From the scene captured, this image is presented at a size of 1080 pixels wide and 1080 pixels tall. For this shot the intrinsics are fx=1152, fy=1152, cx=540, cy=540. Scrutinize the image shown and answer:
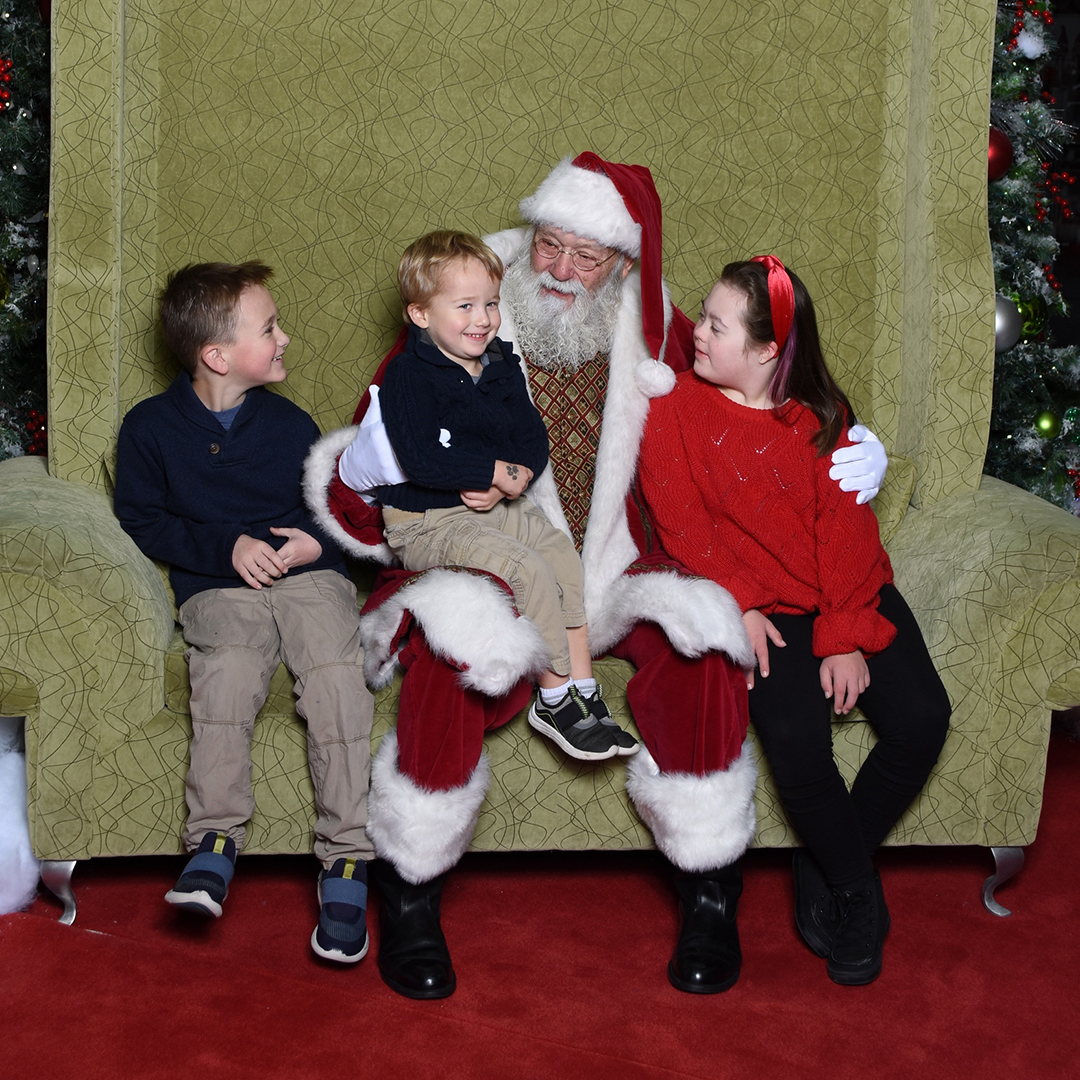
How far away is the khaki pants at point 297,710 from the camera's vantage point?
1.98 metres

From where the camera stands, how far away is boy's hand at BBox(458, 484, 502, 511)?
211cm

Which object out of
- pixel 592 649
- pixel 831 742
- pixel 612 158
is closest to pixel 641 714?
pixel 592 649

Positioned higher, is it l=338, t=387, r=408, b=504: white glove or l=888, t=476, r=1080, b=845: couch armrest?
l=338, t=387, r=408, b=504: white glove

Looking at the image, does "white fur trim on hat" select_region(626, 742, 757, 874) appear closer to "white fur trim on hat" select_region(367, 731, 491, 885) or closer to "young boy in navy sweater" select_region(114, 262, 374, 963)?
"white fur trim on hat" select_region(367, 731, 491, 885)

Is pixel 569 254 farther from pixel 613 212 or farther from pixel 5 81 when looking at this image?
pixel 5 81

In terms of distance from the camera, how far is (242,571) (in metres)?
2.14

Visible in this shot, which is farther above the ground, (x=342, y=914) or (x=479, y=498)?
(x=479, y=498)

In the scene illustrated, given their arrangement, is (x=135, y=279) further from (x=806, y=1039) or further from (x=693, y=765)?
(x=806, y=1039)

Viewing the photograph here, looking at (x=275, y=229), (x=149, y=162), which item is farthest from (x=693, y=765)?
(x=149, y=162)

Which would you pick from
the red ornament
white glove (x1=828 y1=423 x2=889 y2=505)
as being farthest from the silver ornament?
white glove (x1=828 y1=423 x2=889 y2=505)

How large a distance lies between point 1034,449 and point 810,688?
6.08 feet

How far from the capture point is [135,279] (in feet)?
8.32

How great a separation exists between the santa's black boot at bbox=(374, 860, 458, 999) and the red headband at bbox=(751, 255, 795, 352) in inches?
46.4

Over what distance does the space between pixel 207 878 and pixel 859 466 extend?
137 cm
